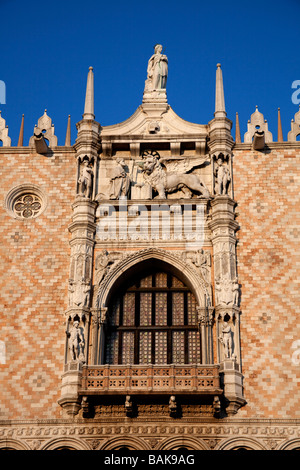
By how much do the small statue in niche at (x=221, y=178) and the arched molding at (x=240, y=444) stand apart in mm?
7541

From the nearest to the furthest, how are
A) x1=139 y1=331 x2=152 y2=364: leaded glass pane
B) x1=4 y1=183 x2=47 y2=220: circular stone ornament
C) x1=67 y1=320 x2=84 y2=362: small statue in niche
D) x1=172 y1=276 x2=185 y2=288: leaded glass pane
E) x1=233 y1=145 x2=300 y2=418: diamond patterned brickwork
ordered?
1. x1=233 y1=145 x2=300 y2=418: diamond patterned brickwork
2. x1=67 y1=320 x2=84 y2=362: small statue in niche
3. x1=139 y1=331 x2=152 y2=364: leaded glass pane
4. x1=172 y1=276 x2=185 y2=288: leaded glass pane
5. x1=4 y1=183 x2=47 y2=220: circular stone ornament

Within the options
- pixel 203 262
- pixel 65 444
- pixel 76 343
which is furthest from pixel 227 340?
pixel 65 444

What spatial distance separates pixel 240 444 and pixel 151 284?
18.2ft

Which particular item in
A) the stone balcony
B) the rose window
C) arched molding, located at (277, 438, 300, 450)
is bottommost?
arched molding, located at (277, 438, 300, 450)

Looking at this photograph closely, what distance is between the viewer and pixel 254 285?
24.5m

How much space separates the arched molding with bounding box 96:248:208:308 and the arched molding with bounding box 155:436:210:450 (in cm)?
395

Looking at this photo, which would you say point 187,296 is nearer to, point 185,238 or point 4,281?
point 185,238

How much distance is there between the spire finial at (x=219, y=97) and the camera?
88.7 feet

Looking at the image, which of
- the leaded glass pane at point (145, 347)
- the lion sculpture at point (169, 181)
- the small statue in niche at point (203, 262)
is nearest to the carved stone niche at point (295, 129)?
the lion sculpture at point (169, 181)

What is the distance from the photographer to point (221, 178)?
25984 mm

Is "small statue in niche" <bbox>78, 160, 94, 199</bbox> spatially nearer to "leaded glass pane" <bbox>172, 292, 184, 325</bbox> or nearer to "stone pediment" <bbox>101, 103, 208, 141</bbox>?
"stone pediment" <bbox>101, 103, 208, 141</bbox>

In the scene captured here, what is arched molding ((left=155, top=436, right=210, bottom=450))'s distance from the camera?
2202 cm

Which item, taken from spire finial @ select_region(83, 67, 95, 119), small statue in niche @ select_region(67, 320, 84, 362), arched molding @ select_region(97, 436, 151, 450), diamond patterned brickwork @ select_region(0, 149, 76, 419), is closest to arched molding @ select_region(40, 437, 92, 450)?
arched molding @ select_region(97, 436, 151, 450)
